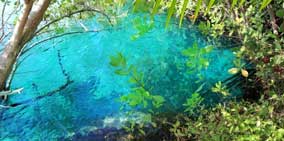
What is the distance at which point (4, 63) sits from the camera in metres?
1.98

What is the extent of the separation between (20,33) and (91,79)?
312cm

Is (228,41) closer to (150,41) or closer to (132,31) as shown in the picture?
(150,41)

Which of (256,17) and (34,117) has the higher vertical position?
(256,17)

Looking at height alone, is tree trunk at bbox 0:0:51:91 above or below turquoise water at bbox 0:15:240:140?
above

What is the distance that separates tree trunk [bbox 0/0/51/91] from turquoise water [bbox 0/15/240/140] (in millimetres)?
1787

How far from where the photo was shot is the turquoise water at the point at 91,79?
4.20 m

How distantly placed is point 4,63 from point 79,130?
85.7 inches

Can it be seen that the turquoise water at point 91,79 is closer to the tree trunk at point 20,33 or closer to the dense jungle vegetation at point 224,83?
the dense jungle vegetation at point 224,83

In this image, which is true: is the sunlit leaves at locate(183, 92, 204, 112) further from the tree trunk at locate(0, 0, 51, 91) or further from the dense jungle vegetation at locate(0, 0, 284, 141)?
the tree trunk at locate(0, 0, 51, 91)

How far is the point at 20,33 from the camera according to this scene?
6.89 feet

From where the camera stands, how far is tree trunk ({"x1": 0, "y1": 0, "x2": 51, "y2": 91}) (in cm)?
198

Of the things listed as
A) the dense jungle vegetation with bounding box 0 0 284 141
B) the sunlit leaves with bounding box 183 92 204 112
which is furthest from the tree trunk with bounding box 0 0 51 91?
the sunlit leaves with bounding box 183 92 204 112

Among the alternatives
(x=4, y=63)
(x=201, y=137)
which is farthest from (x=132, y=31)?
(x=4, y=63)

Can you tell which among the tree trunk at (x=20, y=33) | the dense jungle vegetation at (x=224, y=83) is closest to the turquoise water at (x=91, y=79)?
the dense jungle vegetation at (x=224, y=83)
